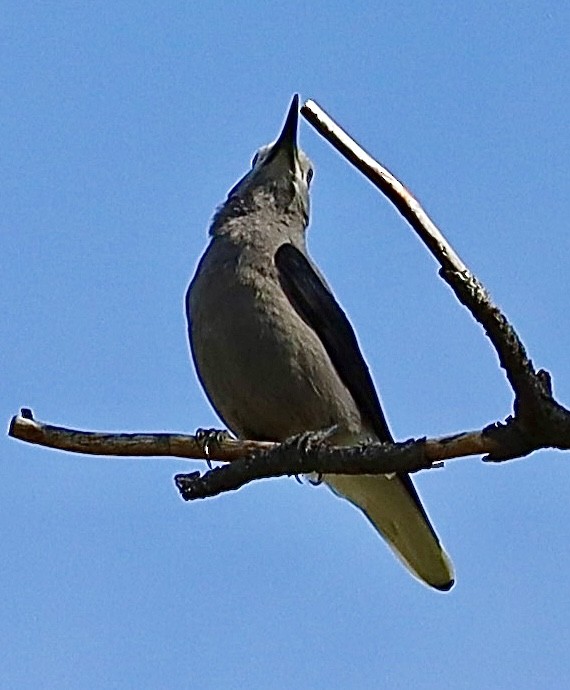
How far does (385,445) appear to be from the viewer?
398 cm

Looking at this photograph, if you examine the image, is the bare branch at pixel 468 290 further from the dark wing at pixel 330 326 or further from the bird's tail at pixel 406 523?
the bird's tail at pixel 406 523

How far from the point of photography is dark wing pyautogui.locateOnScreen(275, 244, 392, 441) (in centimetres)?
671

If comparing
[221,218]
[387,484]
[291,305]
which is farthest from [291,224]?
[387,484]

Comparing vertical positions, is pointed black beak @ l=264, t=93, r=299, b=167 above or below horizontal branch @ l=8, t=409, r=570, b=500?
above

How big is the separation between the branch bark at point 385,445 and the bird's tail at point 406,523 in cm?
227

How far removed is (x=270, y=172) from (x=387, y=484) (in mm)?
2009

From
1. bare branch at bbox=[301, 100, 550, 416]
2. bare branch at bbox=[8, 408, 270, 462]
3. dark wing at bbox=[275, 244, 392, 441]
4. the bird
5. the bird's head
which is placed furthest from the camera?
the bird's head

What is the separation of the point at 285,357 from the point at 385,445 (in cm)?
241

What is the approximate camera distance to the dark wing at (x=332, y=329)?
6.71 metres

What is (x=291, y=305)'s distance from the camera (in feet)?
21.6

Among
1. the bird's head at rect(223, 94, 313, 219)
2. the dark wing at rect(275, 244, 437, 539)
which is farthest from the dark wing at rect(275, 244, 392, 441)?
the bird's head at rect(223, 94, 313, 219)

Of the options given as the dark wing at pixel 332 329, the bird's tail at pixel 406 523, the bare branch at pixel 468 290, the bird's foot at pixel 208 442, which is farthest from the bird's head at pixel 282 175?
the bare branch at pixel 468 290

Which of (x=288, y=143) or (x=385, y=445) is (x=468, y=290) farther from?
(x=288, y=143)

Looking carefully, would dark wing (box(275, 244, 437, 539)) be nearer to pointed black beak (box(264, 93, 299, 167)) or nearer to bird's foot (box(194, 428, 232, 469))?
pointed black beak (box(264, 93, 299, 167))
